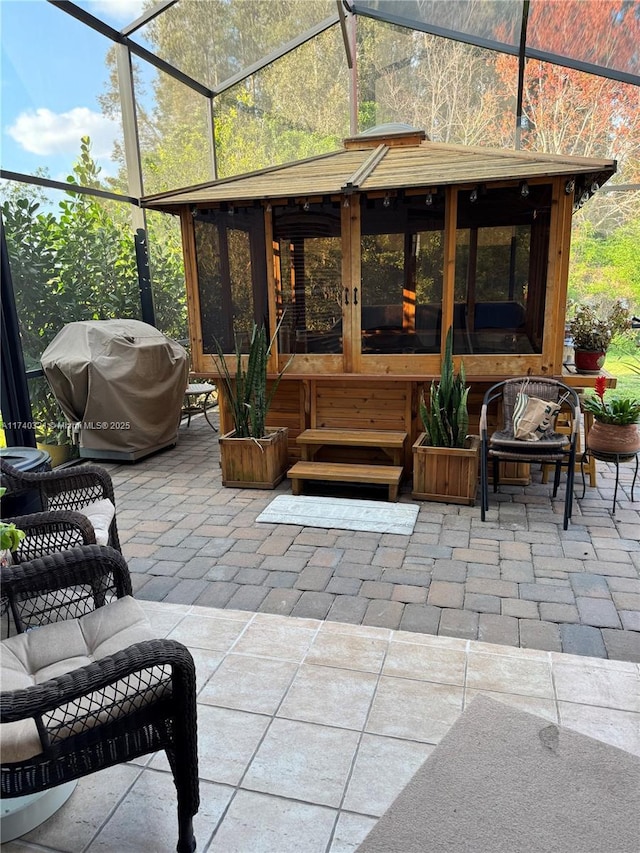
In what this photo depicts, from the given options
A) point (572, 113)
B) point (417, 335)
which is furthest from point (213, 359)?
point (572, 113)

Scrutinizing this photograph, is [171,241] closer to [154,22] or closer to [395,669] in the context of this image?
[154,22]

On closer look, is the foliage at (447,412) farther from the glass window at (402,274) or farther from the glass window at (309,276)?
the glass window at (309,276)

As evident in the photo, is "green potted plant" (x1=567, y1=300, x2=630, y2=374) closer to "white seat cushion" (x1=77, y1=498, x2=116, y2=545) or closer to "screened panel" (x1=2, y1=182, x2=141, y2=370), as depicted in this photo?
"white seat cushion" (x1=77, y1=498, x2=116, y2=545)

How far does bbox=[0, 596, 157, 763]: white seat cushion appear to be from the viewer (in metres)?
1.56

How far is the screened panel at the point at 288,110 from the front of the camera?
7961 millimetres

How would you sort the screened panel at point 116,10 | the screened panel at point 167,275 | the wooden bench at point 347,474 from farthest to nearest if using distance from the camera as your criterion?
the screened panel at point 167,275
the screened panel at point 116,10
the wooden bench at point 347,474

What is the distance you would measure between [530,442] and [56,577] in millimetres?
2952

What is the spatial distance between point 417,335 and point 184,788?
3560 millimetres

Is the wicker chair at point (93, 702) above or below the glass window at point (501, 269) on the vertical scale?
below

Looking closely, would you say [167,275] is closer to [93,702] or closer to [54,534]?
[54,534]

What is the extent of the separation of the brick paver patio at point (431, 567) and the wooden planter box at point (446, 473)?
119mm

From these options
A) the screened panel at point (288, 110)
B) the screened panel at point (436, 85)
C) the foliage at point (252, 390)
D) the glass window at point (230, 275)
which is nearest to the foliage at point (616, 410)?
the foliage at point (252, 390)

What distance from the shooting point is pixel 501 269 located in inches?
164

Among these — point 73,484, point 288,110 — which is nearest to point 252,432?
point 73,484
